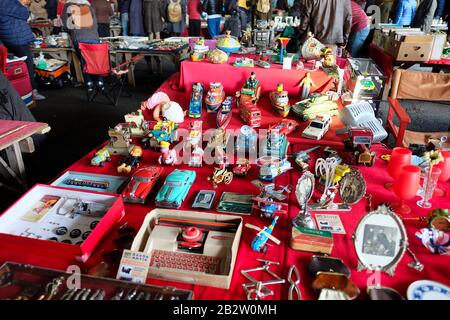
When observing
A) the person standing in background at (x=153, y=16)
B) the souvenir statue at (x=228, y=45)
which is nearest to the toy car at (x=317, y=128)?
the souvenir statue at (x=228, y=45)

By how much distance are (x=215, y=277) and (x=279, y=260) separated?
298 mm

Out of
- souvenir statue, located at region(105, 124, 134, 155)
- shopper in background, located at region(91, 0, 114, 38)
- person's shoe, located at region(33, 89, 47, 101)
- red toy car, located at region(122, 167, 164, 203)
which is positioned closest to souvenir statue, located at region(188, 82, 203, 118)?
souvenir statue, located at region(105, 124, 134, 155)

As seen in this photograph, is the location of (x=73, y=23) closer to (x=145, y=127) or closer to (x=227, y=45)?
(x=227, y=45)

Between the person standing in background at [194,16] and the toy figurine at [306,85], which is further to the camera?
the person standing in background at [194,16]

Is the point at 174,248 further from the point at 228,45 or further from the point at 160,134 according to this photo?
the point at 228,45

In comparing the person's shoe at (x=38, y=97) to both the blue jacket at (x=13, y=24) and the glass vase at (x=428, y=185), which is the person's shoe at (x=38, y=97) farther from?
the glass vase at (x=428, y=185)

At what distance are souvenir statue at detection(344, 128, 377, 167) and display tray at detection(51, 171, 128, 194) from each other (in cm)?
132

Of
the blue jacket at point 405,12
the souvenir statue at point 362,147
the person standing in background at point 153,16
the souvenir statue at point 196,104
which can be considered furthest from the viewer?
the person standing in background at point 153,16

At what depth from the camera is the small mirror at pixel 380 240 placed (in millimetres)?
1223

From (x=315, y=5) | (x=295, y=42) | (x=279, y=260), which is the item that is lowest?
(x=279, y=260)

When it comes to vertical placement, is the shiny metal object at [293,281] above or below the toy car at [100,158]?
below

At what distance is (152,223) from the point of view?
1.51 m

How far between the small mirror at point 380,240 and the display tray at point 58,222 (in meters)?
1.01
